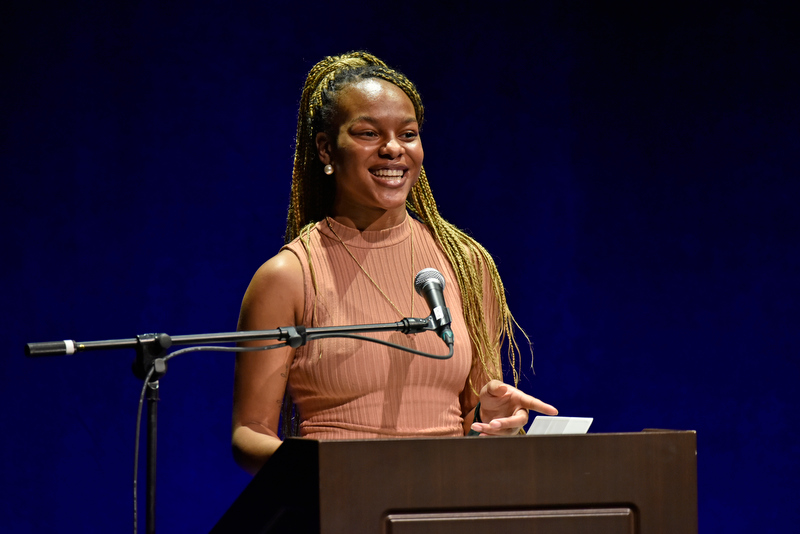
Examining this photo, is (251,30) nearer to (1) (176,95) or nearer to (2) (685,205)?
(1) (176,95)

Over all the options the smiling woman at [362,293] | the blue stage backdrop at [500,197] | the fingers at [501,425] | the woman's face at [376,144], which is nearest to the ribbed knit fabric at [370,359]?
the smiling woman at [362,293]

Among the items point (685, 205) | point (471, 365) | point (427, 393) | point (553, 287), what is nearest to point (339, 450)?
point (427, 393)

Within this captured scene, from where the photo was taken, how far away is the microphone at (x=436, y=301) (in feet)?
4.85

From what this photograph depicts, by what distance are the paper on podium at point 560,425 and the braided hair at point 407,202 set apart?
0.53 m

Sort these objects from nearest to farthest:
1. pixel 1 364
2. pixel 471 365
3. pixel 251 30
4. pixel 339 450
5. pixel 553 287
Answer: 1. pixel 339 450
2. pixel 471 365
3. pixel 1 364
4. pixel 251 30
5. pixel 553 287

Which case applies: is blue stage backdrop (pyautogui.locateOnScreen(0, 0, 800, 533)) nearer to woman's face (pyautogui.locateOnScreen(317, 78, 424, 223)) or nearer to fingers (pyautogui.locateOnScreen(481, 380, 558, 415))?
woman's face (pyautogui.locateOnScreen(317, 78, 424, 223))

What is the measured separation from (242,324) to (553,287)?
62.3 inches

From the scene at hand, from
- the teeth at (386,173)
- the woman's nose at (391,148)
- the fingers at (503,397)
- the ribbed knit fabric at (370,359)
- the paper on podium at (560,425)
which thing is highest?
the woman's nose at (391,148)

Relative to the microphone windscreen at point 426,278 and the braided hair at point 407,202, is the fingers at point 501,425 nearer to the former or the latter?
the microphone windscreen at point 426,278

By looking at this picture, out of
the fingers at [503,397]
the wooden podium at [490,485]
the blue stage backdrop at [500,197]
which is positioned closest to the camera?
the wooden podium at [490,485]

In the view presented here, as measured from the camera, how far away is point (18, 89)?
2844mm

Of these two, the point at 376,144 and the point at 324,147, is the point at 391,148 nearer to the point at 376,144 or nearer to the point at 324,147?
the point at 376,144

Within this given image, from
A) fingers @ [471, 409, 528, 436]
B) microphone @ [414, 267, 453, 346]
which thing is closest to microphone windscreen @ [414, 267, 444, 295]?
microphone @ [414, 267, 453, 346]

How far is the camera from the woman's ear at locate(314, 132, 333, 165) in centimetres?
208
